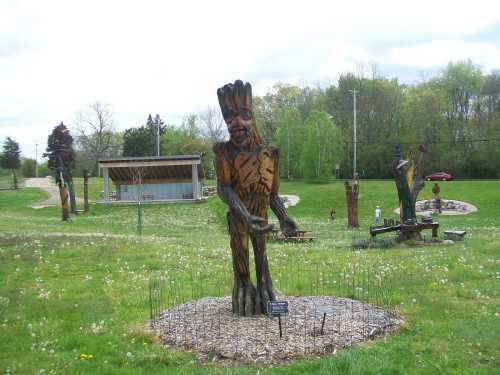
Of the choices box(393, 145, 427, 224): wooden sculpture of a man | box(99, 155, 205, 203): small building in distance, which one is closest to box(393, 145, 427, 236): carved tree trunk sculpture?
box(393, 145, 427, 224): wooden sculpture of a man

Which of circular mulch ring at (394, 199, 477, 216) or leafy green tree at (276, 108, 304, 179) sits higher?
leafy green tree at (276, 108, 304, 179)

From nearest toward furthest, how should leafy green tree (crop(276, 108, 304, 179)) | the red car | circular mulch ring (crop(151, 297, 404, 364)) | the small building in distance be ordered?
circular mulch ring (crop(151, 297, 404, 364)), the small building in distance, the red car, leafy green tree (crop(276, 108, 304, 179))

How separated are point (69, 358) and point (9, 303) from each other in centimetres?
399

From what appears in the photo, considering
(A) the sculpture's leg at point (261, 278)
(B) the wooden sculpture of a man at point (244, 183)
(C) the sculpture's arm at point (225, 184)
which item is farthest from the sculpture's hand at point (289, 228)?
(C) the sculpture's arm at point (225, 184)

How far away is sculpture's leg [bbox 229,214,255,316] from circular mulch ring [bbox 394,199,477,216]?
115 feet

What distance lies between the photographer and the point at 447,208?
143 feet

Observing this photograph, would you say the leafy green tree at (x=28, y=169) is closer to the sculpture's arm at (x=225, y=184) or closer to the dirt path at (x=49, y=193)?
the dirt path at (x=49, y=193)

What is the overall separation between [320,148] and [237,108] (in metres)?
56.8

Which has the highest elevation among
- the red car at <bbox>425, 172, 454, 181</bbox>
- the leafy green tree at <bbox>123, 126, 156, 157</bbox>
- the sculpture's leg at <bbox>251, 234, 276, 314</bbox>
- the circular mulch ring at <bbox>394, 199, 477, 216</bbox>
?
the leafy green tree at <bbox>123, 126, 156, 157</bbox>

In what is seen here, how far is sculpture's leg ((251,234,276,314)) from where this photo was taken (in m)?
9.26

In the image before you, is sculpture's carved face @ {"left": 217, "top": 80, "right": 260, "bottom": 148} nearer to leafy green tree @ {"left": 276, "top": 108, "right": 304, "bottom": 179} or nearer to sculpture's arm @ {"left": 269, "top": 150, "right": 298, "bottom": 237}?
sculpture's arm @ {"left": 269, "top": 150, "right": 298, "bottom": 237}

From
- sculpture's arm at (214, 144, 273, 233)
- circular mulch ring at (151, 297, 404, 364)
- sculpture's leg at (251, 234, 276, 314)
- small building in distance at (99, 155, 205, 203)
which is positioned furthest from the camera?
small building in distance at (99, 155, 205, 203)

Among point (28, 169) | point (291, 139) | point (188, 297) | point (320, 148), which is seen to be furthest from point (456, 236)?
point (28, 169)

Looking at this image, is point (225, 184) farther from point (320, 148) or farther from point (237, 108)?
point (320, 148)
